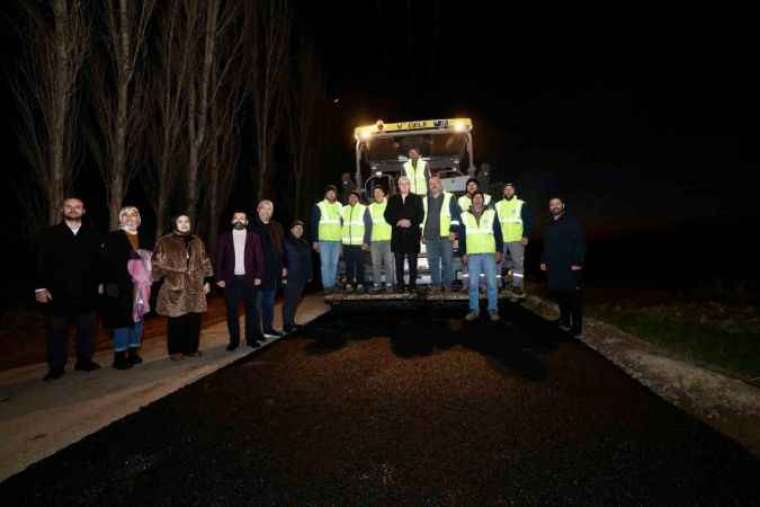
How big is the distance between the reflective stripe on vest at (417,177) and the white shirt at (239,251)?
4.34m

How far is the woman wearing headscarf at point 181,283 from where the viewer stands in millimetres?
5665

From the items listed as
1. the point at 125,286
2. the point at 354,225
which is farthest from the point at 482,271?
the point at 125,286

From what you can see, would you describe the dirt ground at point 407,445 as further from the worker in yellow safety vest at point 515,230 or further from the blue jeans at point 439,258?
the worker in yellow safety vest at point 515,230

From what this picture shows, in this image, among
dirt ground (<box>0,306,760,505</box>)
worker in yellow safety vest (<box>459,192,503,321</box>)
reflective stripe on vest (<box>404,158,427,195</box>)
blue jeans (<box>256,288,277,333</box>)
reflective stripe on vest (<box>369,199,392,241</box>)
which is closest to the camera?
dirt ground (<box>0,306,760,505</box>)

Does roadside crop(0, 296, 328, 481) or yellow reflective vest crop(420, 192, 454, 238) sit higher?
yellow reflective vest crop(420, 192, 454, 238)

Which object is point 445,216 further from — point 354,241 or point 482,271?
point 354,241

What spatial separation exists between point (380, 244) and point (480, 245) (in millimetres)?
1975

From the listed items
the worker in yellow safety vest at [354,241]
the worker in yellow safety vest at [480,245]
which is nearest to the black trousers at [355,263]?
the worker in yellow safety vest at [354,241]

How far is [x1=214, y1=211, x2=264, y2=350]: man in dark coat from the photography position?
6250mm

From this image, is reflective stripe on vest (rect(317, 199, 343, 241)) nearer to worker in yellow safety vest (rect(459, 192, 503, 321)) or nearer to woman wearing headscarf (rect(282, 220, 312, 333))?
woman wearing headscarf (rect(282, 220, 312, 333))

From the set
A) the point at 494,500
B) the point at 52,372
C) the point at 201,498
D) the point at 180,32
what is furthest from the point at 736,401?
the point at 180,32

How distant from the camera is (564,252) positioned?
22.6 feet

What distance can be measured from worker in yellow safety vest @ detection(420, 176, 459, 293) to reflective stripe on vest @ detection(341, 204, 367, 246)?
1182 mm

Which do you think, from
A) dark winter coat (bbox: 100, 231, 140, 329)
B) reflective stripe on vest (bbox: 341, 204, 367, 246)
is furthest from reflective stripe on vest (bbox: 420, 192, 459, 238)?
dark winter coat (bbox: 100, 231, 140, 329)
